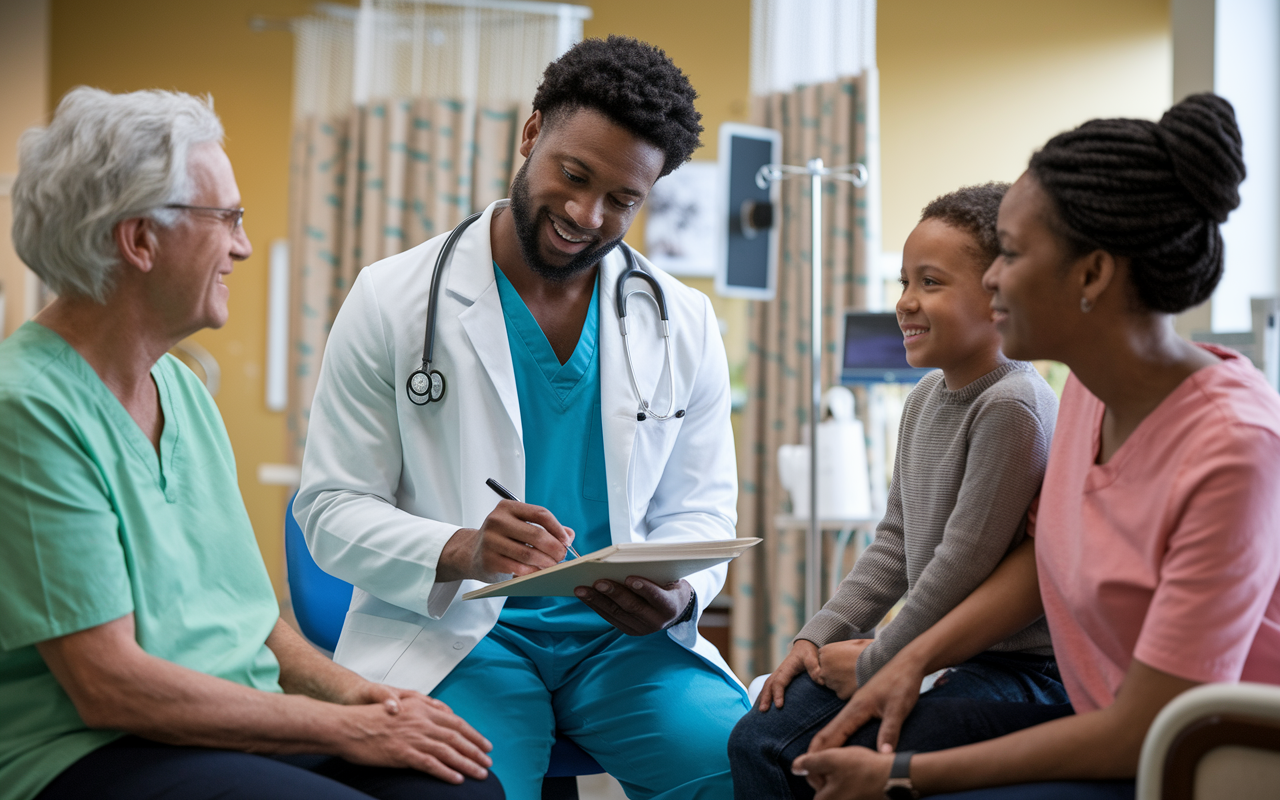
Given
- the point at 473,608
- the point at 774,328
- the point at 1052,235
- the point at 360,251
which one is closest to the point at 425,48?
the point at 360,251

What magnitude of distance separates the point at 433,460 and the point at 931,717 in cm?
80

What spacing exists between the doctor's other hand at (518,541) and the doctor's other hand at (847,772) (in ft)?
1.31

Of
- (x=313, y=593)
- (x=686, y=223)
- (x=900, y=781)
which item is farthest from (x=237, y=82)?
(x=900, y=781)

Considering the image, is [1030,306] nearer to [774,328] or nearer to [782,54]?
[774,328]

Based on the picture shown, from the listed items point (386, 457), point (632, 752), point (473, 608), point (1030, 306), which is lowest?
point (632, 752)

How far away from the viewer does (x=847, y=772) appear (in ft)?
3.58

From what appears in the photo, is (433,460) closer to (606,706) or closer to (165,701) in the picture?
(606,706)

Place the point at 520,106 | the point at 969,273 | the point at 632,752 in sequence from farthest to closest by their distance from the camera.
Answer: the point at 520,106, the point at 632,752, the point at 969,273

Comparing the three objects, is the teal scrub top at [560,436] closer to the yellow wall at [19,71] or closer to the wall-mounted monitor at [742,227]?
the wall-mounted monitor at [742,227]

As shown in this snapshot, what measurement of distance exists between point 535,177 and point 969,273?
27.2 inches

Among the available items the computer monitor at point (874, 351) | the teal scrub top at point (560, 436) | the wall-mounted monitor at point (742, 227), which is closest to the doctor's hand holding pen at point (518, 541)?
the teal scrub top at point (560, 436)

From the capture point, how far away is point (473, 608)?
4.81ft

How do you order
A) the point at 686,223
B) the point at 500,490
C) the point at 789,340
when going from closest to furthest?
the point at 500,490
the point at 789,340
the point at 686,223

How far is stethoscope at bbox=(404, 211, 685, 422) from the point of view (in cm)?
149
